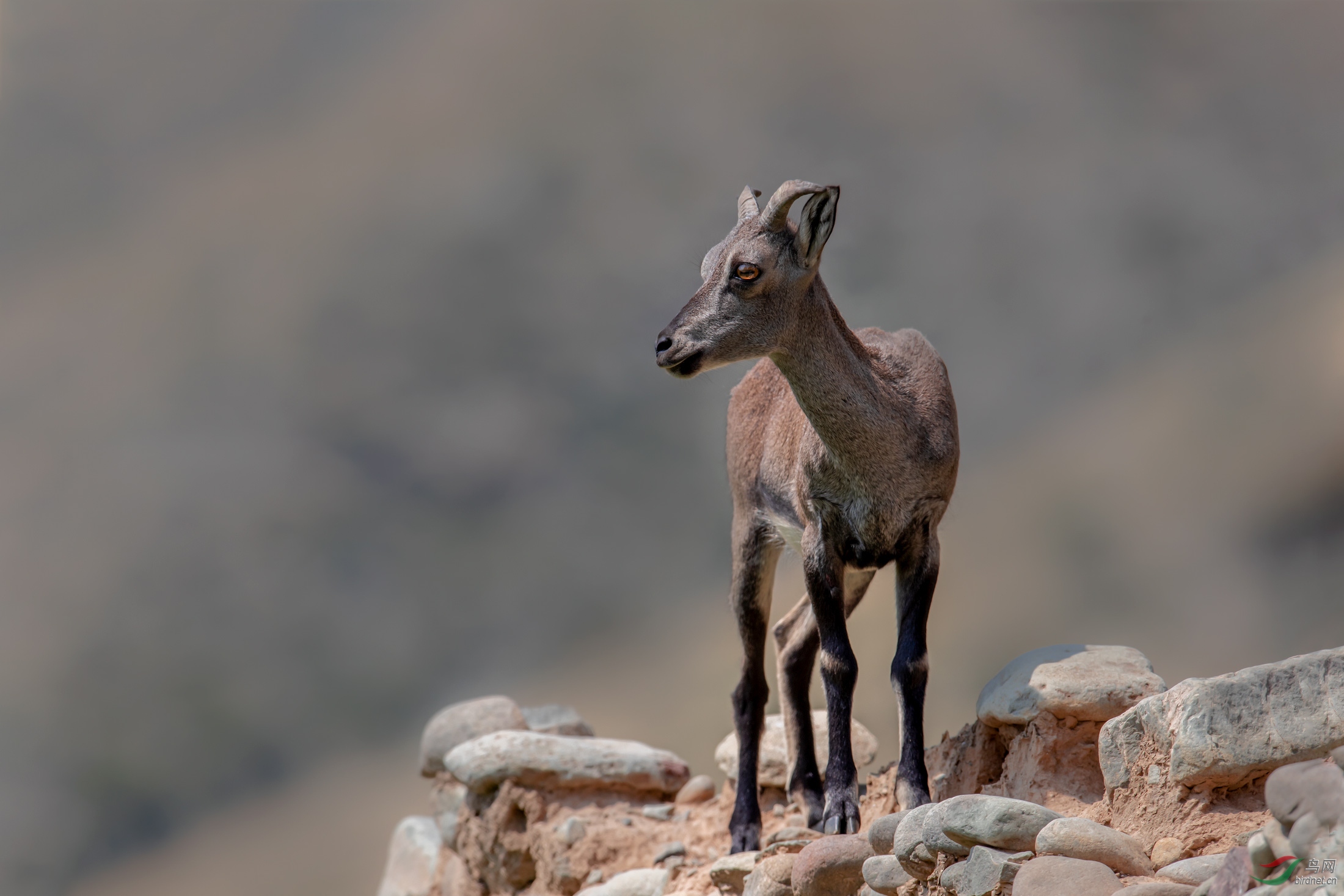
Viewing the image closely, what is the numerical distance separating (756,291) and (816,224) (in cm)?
54

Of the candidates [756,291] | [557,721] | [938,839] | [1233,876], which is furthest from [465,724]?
[1233,876]

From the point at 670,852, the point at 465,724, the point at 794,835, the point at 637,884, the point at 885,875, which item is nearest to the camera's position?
the point at 885,875

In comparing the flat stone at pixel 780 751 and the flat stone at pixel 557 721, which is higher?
the flat stone at pixel 557 721

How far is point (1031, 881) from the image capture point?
504 cm

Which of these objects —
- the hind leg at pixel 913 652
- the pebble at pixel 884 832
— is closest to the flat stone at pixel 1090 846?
the pebble at pixel 884 832

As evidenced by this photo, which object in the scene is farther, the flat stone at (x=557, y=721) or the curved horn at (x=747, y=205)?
the flat stone at (x=557, y=721)

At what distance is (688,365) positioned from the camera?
705 centimetres

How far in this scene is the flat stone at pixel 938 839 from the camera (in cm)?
548

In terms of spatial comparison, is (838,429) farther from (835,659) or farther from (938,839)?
(938,839)

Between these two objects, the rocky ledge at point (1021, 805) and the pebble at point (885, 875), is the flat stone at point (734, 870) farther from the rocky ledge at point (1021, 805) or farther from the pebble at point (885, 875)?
the pebble at point (885, 875)

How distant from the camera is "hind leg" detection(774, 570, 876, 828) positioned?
8703 millimetres

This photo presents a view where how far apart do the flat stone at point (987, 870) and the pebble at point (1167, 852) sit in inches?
25.5

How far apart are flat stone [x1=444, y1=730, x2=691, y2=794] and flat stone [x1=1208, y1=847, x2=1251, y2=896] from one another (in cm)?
615

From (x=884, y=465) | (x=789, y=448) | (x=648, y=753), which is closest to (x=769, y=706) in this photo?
(x=648, y=753)
